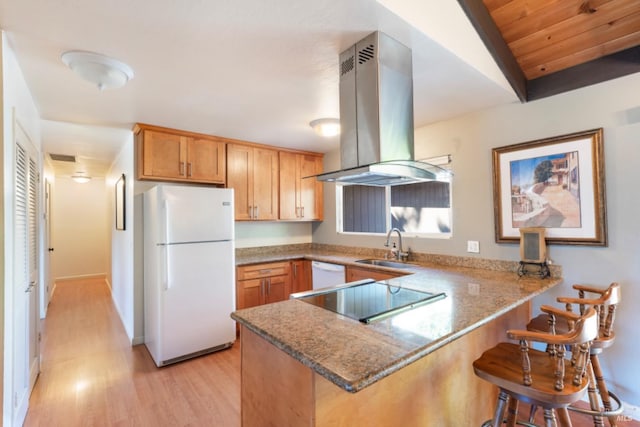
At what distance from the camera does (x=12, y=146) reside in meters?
1.72

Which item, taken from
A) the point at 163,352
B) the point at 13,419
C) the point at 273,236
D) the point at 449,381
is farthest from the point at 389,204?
the point at 13,419

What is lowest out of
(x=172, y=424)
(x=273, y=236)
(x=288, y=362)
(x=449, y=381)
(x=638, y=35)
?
(x=172, y=424)

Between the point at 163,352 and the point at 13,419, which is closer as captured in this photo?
the point at 13,419

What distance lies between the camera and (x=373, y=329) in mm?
1231

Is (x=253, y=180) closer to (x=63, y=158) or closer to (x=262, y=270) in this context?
(x=262, y=270)

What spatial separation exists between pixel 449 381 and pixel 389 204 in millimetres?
2248

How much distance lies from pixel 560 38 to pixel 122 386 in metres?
4.12

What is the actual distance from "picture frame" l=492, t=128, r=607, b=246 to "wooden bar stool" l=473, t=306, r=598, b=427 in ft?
3.75

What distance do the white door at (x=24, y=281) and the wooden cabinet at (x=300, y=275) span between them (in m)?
2.40

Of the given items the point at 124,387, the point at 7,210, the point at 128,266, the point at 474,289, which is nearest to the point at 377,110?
the point at 474,289

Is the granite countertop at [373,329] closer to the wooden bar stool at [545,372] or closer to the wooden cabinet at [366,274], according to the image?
the wooden bar stool at [545,372]

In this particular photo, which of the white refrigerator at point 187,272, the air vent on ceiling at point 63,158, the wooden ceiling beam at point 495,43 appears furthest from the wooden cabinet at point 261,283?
the air vent on ceiling at point 63,158

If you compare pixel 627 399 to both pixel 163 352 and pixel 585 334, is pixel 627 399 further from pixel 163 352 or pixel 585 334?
pixel 163 352

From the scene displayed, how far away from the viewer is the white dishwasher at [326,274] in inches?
131
